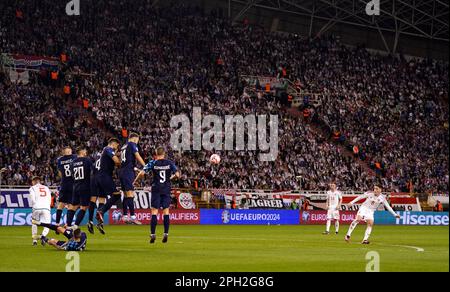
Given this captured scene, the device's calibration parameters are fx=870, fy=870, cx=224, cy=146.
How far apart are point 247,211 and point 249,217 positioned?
1.34 ft

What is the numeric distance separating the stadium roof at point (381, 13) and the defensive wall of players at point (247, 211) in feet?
70.0

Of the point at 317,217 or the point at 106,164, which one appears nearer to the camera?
the point at 106,164

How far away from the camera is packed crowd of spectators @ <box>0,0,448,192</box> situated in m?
52.5

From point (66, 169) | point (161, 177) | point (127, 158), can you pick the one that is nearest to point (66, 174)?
point (66, 169)

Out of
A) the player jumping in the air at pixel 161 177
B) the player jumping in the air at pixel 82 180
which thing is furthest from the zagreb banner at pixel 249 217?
the player jumping in the air at pixel 82 180

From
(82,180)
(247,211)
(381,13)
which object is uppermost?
(381,13)

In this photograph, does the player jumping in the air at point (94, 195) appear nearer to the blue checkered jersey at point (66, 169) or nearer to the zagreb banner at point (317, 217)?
the blue checkered jersey at point (66, 169)

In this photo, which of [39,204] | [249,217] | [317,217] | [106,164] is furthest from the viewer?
[317,217]

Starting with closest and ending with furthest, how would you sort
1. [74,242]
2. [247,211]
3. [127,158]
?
[74,242]
[127,158]
[247,211]

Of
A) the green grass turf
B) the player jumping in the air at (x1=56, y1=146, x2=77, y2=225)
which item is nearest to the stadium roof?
the green grass turf

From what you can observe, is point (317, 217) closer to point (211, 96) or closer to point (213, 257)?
point (211, 96)

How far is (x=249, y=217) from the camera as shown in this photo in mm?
52281

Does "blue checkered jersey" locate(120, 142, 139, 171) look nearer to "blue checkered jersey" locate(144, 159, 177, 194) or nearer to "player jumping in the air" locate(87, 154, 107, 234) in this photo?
"player jumping in the air" locate(87, 154, 107, 234)

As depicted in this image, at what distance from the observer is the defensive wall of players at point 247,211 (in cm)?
4469
